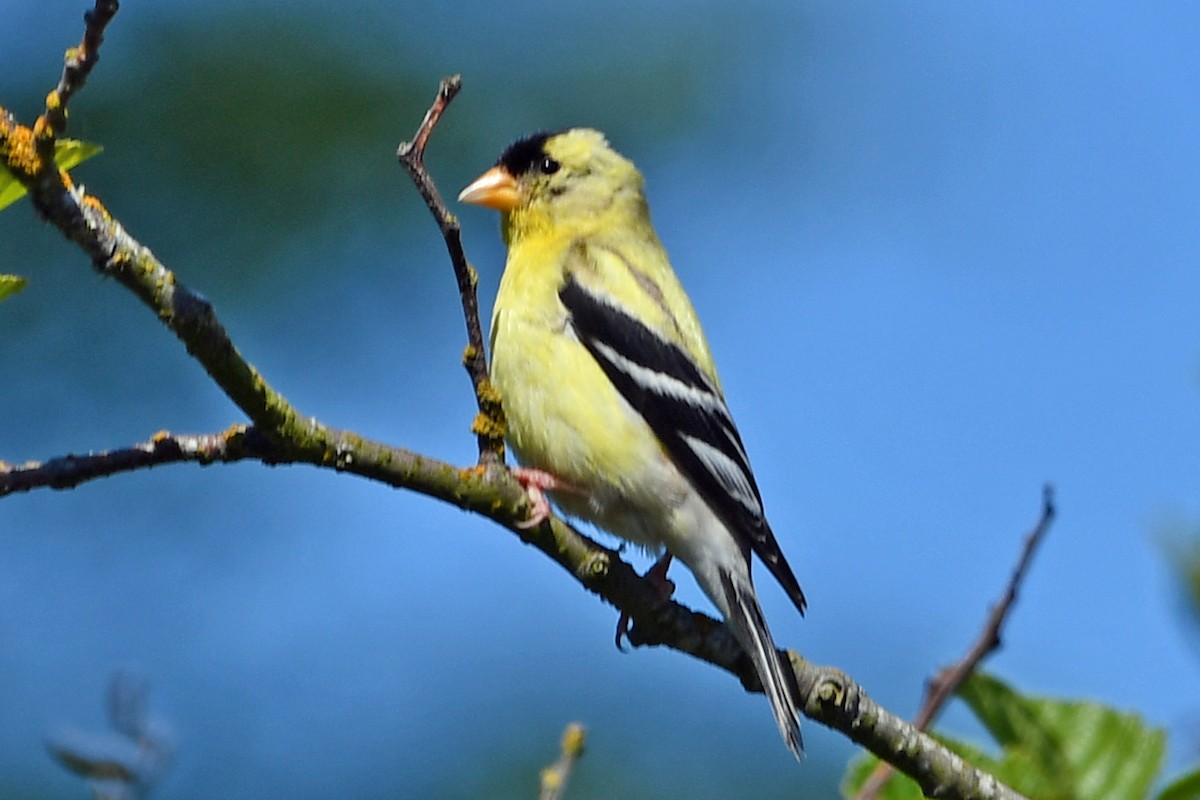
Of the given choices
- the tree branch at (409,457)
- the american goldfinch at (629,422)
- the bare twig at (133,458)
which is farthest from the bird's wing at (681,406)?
the bare twig at (133,458)

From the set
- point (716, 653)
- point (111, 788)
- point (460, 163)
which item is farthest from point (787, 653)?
point (460, 163)

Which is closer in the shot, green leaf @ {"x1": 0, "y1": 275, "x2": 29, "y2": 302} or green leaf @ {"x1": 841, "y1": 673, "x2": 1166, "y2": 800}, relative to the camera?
green leaf @ {"x1": 0, "y1": 275, "x2": 29, "y2": 302}

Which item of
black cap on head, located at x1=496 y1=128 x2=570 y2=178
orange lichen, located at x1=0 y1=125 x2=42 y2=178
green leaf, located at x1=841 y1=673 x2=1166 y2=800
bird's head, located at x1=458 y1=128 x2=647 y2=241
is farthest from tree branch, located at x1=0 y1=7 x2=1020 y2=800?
black cap on head, located at x1=496 y1=128 x2=570 y2=178

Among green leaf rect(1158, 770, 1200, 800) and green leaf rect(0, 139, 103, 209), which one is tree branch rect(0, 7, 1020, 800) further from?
green leaf rect(1158, 770, 1200, 800)

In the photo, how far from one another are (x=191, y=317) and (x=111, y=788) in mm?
682

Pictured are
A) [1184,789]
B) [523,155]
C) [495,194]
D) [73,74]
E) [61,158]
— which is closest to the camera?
[73,74]

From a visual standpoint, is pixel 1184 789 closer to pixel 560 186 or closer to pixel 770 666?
pixel 770 666

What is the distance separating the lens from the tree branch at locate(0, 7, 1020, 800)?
1.94 metres

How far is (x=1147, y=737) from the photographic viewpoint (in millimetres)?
2768

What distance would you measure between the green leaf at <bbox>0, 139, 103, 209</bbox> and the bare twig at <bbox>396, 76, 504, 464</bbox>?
54 cm

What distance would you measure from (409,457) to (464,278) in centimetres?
32

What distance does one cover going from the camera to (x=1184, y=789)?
2.53 meters

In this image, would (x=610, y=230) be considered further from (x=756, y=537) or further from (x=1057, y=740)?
(x=1057, y=740)

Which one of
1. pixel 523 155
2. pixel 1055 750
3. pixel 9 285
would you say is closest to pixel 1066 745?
pixel 1055 750
